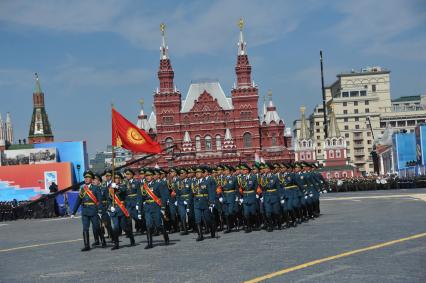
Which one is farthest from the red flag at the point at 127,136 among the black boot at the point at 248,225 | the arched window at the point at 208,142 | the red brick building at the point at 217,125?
the arched window at the point at 208,142

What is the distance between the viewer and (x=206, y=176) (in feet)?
60.1

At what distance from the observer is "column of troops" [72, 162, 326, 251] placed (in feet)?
52.3

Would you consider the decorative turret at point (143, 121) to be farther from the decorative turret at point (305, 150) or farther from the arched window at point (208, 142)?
the decorative turret at point (305, 150)

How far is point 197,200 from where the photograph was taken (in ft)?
57.0

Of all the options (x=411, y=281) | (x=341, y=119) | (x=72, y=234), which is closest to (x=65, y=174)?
(x=72, y=234)

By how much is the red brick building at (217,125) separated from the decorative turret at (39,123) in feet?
146

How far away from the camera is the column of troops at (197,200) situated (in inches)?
628

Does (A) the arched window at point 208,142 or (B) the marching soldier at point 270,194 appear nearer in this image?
(B) the marching soldier at point 270,194

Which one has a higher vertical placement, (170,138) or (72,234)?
(170,138)

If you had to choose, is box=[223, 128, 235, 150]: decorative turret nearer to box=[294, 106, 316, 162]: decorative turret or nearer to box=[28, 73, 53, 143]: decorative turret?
box=[294, 106, 316, 162]: decorative turret

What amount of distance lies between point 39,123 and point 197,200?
13413cm

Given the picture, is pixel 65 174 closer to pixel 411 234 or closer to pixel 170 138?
pixel 411 234

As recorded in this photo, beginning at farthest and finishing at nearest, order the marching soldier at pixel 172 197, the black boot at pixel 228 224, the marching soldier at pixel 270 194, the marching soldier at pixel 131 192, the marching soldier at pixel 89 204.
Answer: the marching soldier at pixel 172 197
the black boot at pixel 228 224
the marching soldier at pixel 270 194
the marching soldier at pixel 131 192
the marching soldier at pixel 89 204

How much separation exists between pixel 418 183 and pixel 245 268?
4775 centimetres
